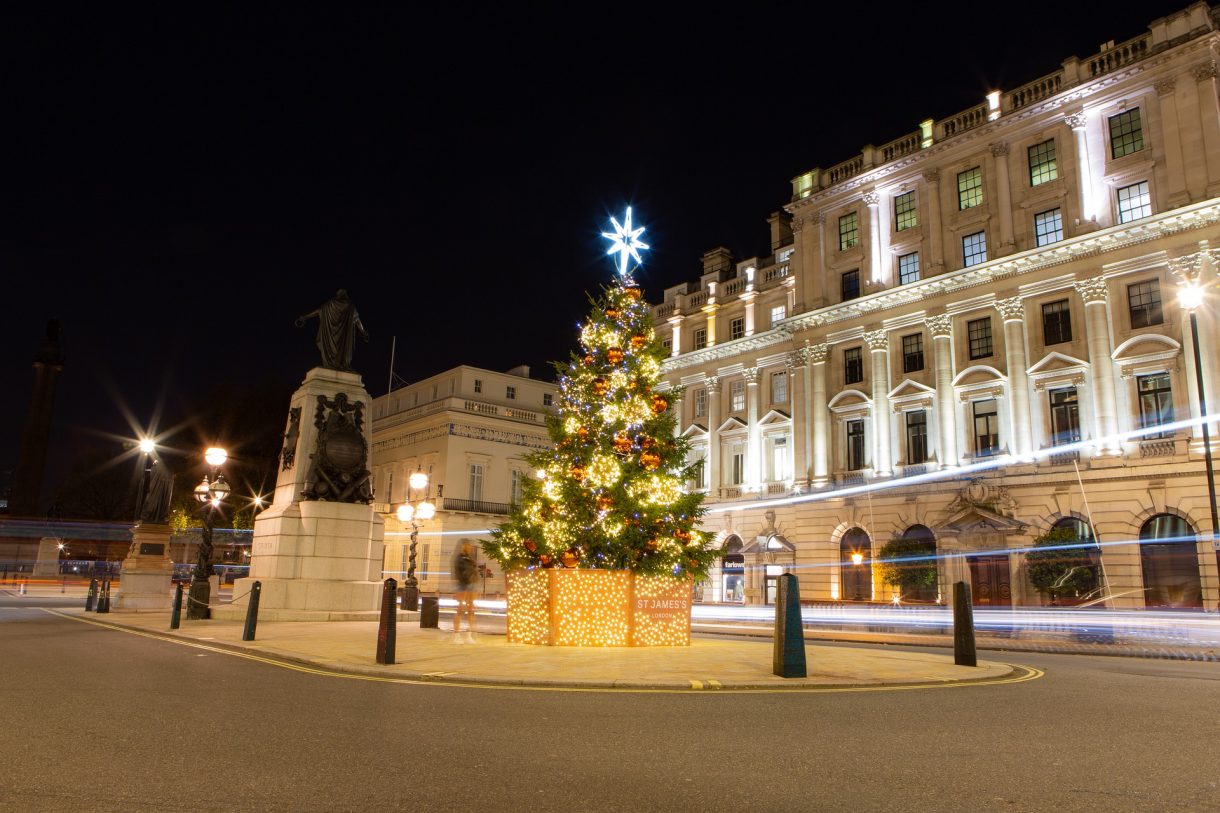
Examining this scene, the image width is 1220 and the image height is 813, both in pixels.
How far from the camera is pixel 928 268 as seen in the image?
125 feet

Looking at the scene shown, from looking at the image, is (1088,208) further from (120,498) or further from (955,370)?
(120,498)

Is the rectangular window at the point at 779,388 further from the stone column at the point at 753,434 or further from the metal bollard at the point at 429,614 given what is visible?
the metal bollard at the point at 429,614

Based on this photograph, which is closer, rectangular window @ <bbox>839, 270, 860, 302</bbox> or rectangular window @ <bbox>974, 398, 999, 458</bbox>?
rectangular window @ <bbox>974, 398, 999, 458</bbox>

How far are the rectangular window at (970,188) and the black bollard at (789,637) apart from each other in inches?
1278

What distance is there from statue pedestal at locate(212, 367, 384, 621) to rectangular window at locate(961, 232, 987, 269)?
2828 cm

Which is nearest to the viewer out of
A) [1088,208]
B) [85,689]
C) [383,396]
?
[85,689]

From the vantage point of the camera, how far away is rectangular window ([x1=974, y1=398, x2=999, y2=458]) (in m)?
34.8

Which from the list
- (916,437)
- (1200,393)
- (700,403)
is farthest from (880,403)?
(1200,393)

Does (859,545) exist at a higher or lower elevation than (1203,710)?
higher

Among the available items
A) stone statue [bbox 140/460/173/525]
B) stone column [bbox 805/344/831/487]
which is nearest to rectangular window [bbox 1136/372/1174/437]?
stone column [bbox 805/344/831/487]

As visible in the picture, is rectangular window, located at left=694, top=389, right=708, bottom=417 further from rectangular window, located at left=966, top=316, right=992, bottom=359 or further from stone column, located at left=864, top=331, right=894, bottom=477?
rectangular window, located at left=966, top=316, right=992, bottom=359

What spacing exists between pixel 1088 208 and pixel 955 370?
8344mm

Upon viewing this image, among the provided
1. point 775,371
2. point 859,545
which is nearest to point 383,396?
point 775,371

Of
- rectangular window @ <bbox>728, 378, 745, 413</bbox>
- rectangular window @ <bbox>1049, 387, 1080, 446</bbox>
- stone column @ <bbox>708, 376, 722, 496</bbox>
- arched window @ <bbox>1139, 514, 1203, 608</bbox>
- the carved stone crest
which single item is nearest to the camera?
the carved stone crest
